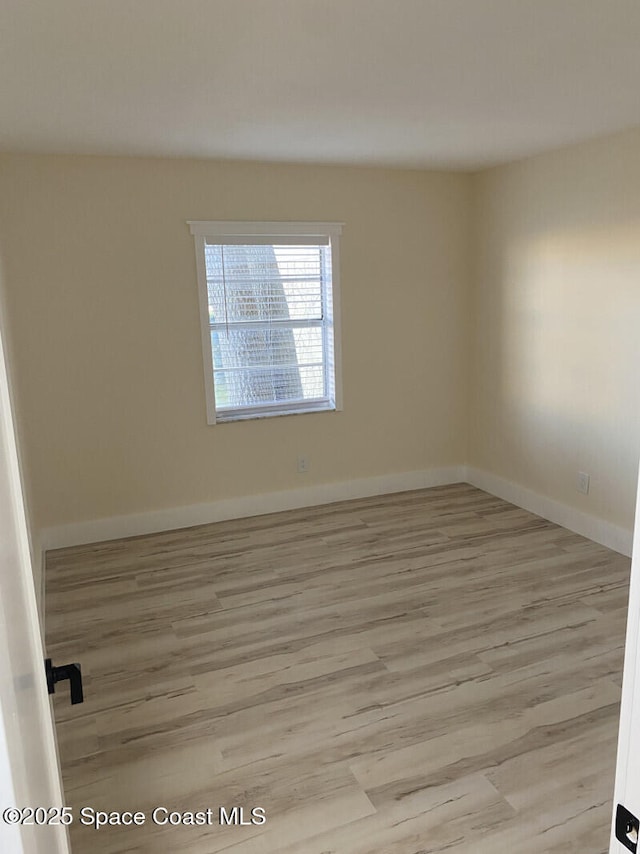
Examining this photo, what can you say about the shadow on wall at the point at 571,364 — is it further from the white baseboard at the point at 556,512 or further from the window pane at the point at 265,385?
the window pane at the point at 265,385

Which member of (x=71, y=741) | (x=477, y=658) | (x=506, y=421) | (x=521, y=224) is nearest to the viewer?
(x=71, y=741)

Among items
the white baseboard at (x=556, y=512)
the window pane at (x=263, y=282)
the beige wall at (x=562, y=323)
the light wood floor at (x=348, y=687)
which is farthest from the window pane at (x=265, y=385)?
the white baseboard at (x=556, y=512)

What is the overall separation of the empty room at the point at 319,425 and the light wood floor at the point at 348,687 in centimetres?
1

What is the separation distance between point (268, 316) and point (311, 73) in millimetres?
2199

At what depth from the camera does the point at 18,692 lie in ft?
2.38

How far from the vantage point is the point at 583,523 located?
4082mm

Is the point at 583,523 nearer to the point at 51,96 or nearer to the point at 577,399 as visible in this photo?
the point at 577,399

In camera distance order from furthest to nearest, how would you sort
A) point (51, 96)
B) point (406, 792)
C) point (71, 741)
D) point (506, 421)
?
point (506, 421) → point (51, 96) → point (71, 741) → point (406, 792)

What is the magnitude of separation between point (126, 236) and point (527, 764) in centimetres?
350

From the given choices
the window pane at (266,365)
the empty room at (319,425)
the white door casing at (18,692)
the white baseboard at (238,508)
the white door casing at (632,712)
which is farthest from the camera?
the window pane at (266,365)

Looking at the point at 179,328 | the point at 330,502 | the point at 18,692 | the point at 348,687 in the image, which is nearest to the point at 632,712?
the point at 18,692

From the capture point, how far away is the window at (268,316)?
13.9 feet

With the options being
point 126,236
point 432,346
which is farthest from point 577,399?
point 126,236

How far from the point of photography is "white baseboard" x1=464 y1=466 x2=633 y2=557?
12.6ft
